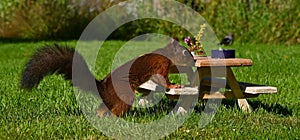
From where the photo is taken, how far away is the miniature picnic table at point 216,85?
418cm

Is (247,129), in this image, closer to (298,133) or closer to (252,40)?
(298,133)

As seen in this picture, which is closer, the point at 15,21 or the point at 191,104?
the point at 191,104

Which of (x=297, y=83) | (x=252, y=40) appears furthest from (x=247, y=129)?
(x=252, y=40)

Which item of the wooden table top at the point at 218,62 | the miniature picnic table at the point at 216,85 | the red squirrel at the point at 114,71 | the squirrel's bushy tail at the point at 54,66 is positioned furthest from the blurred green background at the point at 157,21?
the squirrel's bushy tail at the point at 54,66

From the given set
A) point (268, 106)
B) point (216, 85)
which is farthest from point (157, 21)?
point (216, 85)

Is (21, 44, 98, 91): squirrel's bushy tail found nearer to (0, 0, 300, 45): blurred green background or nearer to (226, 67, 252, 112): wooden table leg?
(226, 67, 252, 112): wooden table leg

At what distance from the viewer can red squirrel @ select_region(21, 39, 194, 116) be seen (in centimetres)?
405

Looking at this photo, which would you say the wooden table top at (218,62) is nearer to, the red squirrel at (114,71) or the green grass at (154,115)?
the red squirrel at (114,71)

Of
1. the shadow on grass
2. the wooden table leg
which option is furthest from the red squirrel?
the shadow on grass

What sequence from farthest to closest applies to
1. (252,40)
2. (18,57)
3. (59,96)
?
(252,40)
(18,57)
(59,96)

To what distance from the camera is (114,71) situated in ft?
13.6

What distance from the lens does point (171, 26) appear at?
42.0 feet

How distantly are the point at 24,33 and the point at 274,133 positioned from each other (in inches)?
407

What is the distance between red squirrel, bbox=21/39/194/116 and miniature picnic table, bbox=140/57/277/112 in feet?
0.37
